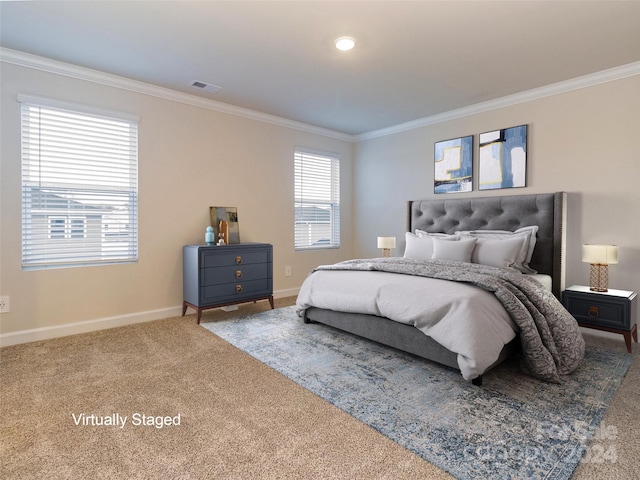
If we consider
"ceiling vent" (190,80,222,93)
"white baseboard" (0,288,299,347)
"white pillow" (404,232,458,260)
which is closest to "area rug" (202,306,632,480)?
"white baseboard" (0,288,299,347)

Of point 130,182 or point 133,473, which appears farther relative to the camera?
point 130,182

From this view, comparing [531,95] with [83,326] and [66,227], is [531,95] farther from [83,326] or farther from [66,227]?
[83,326]

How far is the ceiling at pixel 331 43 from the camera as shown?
7.60ft

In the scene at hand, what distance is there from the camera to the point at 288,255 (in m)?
4.94

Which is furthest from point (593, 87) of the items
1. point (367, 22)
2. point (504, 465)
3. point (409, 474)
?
point (409, 474)

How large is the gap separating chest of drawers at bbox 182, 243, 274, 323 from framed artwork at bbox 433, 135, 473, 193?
2348 millimetres

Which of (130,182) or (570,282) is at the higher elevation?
(130,182)

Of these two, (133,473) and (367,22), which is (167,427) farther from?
(367,22)

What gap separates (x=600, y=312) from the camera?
2.90 meters

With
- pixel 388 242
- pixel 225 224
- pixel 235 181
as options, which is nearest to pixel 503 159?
pixel 388 242

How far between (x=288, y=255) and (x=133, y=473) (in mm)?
3579

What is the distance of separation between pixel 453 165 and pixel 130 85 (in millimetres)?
3723

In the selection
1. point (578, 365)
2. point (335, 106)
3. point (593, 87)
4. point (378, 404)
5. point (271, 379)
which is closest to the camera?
point (378, 404)

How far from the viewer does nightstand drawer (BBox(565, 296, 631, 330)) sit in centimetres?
280
